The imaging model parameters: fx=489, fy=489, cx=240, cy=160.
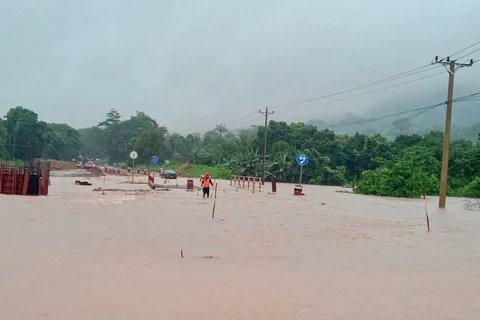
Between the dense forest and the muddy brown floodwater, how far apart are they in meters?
20.0

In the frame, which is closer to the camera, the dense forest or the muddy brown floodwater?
the muddy brown floodwater

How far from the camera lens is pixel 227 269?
940cm

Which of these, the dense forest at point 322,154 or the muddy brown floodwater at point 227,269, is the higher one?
the dense forest at point 322,154

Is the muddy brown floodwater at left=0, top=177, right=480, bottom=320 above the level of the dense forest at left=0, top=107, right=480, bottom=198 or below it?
below

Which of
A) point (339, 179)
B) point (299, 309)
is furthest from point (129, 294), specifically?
point (339, 179)

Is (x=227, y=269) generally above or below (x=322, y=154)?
below

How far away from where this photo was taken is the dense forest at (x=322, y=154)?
40.7 metres

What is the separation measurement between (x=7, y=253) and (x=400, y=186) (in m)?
32.7

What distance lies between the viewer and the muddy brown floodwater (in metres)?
6.76

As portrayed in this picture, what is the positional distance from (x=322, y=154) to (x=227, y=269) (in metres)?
58.6

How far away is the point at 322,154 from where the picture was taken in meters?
66.8

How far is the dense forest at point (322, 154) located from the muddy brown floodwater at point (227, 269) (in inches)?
786

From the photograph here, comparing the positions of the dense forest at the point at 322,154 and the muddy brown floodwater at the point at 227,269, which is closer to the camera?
the muddy brown floodwater at the point at 227,269

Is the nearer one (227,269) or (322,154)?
(227,269)
